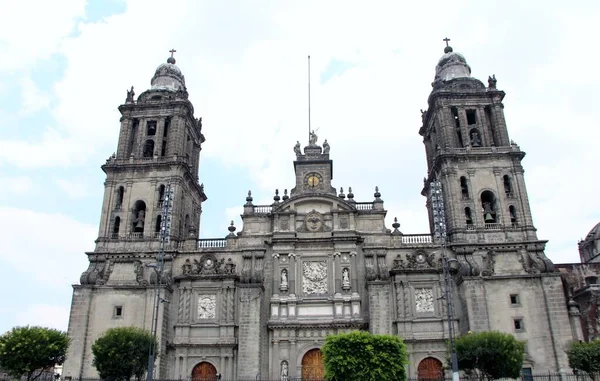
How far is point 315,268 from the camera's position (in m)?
36.2

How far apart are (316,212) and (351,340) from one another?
41.6ft

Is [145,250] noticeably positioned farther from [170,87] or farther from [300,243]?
[170,87]

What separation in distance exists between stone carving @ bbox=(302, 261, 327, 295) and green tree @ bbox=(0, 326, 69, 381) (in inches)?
618

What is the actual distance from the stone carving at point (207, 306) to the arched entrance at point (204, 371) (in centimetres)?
306

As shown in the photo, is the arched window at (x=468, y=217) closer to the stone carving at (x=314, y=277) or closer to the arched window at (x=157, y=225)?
the stone carving at (x=314, y=277)

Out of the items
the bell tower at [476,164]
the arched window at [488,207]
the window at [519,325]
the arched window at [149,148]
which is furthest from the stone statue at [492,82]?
the arched window at [149,148]

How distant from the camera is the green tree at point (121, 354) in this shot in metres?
27.7

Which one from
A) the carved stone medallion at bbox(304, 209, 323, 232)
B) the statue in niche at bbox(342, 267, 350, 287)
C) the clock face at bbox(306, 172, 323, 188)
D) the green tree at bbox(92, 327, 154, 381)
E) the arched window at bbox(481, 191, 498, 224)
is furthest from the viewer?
the clock face at bbox(306, 172, 323, 188)

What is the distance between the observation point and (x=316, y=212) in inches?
1476

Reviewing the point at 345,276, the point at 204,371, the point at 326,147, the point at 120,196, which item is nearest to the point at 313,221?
the point at 345,276

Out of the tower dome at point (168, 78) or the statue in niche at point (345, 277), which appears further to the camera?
the tower dome at point (168, 78)

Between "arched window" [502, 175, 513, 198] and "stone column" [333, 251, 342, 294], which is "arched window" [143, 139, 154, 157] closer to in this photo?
"stone column" [333, 251, 342, 294]

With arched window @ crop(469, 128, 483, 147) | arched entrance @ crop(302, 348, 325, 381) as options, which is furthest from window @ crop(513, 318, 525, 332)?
arched window @ crop(469, 128, 483, 147)

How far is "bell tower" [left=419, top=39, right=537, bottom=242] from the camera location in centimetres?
3653
